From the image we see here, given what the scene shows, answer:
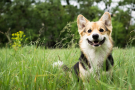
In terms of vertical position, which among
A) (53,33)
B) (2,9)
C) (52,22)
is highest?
(2,9)

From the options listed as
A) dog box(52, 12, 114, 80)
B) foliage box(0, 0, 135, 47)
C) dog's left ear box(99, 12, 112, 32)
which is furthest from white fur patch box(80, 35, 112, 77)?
foliage box(0, 0, 135, 47)

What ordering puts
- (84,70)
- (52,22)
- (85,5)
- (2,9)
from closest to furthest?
(84,70) < (2,9) < (52,22) < (85,5)

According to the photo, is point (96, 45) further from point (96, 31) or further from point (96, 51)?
point (96, 31)

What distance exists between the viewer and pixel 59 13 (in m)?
25.4

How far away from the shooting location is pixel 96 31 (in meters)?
2.57

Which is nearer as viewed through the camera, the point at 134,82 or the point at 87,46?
the point at 134,82

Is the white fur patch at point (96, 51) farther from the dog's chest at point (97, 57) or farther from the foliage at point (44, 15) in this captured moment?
the foliage at point (44, 15)

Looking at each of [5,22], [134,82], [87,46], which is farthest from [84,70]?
[5,22]

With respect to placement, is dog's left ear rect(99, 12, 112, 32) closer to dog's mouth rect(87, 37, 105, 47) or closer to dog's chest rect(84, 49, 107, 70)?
dog's mouth rect(87, 37, 105, 47)

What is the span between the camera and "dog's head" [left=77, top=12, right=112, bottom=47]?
8.02ft

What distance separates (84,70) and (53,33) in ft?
78.4

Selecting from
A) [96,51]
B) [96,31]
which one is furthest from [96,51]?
[96,31]

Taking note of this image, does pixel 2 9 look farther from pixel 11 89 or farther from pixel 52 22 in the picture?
pixel 11 89

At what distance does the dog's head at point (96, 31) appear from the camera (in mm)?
2444
